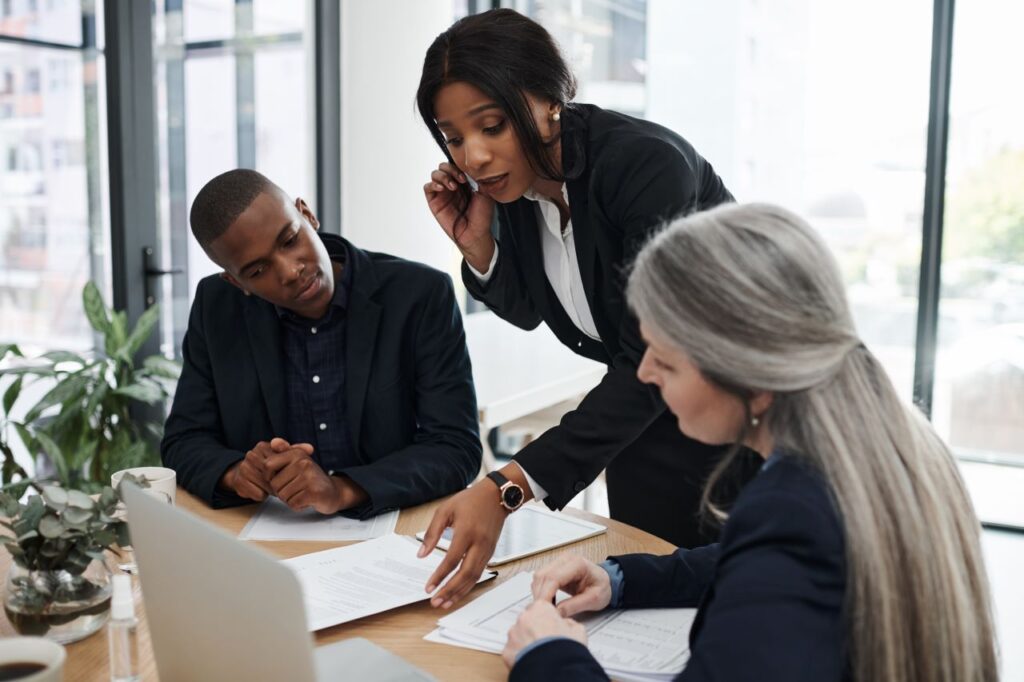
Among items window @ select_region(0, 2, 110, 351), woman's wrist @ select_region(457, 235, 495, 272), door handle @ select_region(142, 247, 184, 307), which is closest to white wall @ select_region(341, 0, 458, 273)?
door handle @ select_region(142, 247, 184, 307)

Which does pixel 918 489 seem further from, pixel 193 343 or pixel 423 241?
pixel 423 241

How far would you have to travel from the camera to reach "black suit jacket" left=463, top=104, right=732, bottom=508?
4.24 ft

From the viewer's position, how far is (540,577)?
1101 mm

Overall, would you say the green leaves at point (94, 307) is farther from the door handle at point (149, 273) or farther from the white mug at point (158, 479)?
the white mug at point (158, 479)

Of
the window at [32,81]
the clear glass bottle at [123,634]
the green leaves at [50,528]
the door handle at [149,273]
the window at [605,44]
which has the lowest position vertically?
the clear glass bottle at [123,634]

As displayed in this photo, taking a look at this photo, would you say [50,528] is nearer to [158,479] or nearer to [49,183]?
[158,479]

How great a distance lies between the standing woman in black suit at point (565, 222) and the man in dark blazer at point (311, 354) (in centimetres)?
22

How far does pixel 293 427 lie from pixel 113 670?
861mm

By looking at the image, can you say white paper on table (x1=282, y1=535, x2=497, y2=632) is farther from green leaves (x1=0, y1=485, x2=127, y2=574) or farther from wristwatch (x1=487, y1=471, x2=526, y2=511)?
green leaves (x1=0, y1=485, x2=127, y2=574)

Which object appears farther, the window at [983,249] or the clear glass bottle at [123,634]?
the window at [983,249]

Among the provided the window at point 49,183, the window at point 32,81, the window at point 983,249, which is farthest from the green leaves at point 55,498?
the window at point 983,249

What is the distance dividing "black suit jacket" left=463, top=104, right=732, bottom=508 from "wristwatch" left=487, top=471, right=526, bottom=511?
0.04 m

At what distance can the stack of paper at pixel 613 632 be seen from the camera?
1015mm

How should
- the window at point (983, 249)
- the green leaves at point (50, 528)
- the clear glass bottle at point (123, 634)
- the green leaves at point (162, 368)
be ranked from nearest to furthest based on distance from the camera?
1. the clear glass bottle at point (123, 634)
2. the green leaves at point (50, 528)
3. the green leaves at point (162, 368)
4. the window at point (983, 249)
